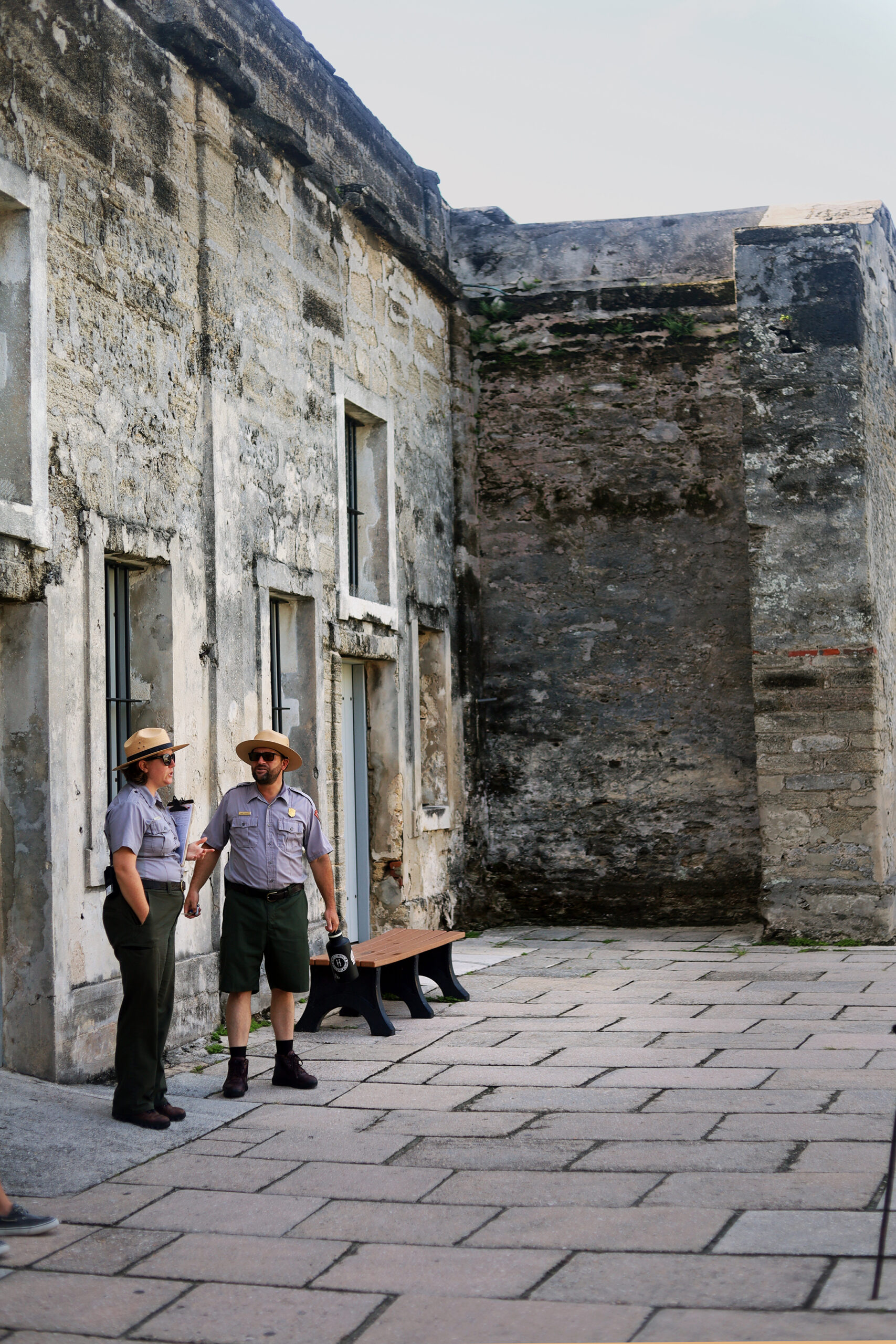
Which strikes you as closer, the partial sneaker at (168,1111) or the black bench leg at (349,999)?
the partial sneaker at (168,1111)

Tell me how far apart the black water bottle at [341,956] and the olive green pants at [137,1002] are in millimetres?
1116

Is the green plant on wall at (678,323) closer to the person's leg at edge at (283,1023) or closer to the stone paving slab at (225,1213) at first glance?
the person's leg at edge at (283,1023)

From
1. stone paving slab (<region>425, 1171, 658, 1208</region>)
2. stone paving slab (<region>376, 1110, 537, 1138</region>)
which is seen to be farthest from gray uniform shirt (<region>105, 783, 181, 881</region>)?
stone paving slab (<region>425, 1171, 658, 1208</region>)

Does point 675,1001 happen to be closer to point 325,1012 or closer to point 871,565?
point 325,1012

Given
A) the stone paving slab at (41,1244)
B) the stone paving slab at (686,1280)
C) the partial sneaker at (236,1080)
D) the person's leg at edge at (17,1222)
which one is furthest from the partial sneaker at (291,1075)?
the stone paving slab at (686,1280)

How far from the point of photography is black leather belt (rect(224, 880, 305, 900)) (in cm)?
578

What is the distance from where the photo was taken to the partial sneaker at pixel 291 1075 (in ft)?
18.7

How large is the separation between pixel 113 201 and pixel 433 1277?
4778 mm

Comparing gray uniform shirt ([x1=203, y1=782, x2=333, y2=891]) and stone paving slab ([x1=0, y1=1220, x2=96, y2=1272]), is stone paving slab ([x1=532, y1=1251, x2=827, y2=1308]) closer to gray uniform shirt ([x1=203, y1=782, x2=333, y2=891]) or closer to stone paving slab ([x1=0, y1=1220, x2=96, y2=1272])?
stone paving slab ([x1=0, y1=1220, x2=96, y2=1272])

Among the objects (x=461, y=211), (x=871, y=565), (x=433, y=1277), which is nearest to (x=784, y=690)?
(x=871, y=565)

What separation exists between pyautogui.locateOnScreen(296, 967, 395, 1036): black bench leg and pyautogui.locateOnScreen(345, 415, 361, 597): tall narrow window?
3.17m

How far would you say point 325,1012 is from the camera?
6.79 meters

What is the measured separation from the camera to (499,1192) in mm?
4258

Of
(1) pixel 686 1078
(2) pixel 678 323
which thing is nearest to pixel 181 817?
(1) pixel 686 1078
